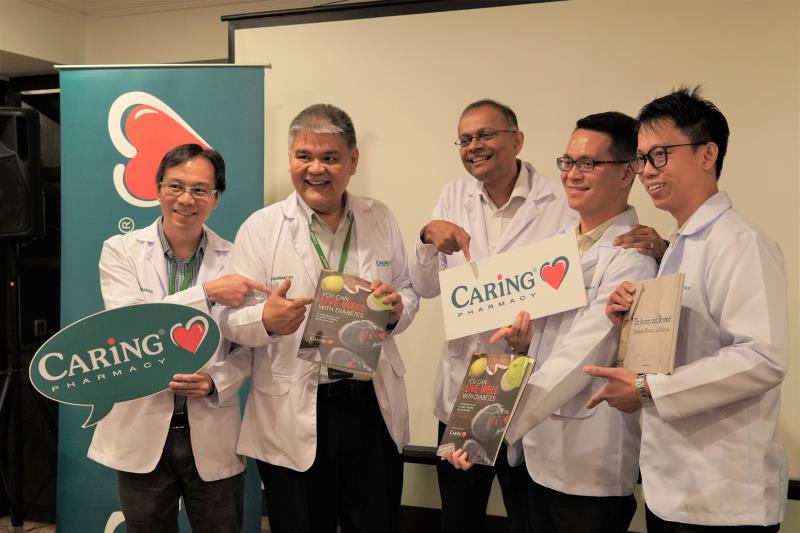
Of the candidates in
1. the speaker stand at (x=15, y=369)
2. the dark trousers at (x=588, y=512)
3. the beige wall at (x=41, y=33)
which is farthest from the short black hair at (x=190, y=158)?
the beige wall at (x=41, y=33)

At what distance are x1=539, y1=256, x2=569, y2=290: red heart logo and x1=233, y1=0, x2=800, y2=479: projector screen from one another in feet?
5.34

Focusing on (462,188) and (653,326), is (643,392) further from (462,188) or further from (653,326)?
Result: (462,188)

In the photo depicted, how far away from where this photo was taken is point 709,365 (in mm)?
1795

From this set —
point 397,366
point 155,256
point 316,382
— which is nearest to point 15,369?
point 155,256

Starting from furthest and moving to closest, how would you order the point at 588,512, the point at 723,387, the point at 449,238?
the point at 449,238, the point at 588,512, the point at 723,387

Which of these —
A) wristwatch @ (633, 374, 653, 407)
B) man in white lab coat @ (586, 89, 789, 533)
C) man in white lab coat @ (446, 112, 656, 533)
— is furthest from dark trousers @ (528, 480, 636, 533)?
wristwatch @ (633, 374, 653, 407)

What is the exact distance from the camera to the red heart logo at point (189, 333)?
7.98 feet

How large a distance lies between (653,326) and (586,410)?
0.41 metres

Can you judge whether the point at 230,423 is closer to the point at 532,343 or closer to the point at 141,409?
the point at 141,409

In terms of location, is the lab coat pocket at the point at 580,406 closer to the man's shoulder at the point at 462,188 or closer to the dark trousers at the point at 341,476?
the dark trousers at the point at 341,476

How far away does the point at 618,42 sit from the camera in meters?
3.78

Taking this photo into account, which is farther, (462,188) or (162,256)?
(462,188)

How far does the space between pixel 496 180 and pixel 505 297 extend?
607mm

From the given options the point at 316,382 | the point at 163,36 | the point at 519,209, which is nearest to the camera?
the point at 316,382
